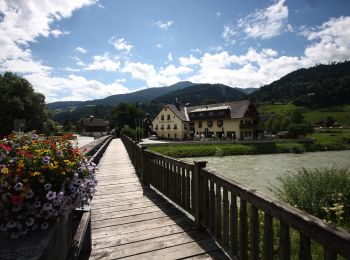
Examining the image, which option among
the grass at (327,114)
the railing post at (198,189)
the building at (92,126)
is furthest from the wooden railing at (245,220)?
the grass at (327,114)

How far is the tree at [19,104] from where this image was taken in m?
34.9

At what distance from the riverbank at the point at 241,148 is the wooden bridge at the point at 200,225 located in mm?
24601

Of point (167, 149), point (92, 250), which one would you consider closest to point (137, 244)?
point (92, 250)

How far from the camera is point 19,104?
116 ft

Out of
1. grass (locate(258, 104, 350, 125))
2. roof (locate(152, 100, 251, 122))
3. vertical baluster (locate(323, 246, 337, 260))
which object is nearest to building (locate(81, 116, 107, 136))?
roof (locate(152, 100, 251, 122))

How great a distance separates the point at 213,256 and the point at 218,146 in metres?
32.8

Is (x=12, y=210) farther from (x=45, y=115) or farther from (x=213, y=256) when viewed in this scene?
(x=45, y=115)

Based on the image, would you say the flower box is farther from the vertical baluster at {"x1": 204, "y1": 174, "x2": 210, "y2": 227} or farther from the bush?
the bush

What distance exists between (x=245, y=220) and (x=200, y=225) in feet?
4.50

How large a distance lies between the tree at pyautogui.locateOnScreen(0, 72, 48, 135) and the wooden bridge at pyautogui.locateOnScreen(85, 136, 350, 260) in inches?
1399

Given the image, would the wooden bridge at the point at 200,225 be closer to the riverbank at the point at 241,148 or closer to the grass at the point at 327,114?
the riverbank at the point at 241,148

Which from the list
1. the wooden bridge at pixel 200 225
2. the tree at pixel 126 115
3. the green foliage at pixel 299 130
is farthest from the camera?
the tree at pixel 126 115

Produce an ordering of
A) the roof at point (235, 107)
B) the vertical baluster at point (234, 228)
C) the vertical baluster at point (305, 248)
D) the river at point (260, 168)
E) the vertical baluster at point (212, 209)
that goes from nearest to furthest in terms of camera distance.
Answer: the vertical baluster at point (305, 248), the vertical baluster at point (234, 228), the vertical baluster at point (212, 209), the river at point (260, 168), the roof at point (235, 107)

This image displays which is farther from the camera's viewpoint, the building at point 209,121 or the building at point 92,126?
the building at point 92,126
